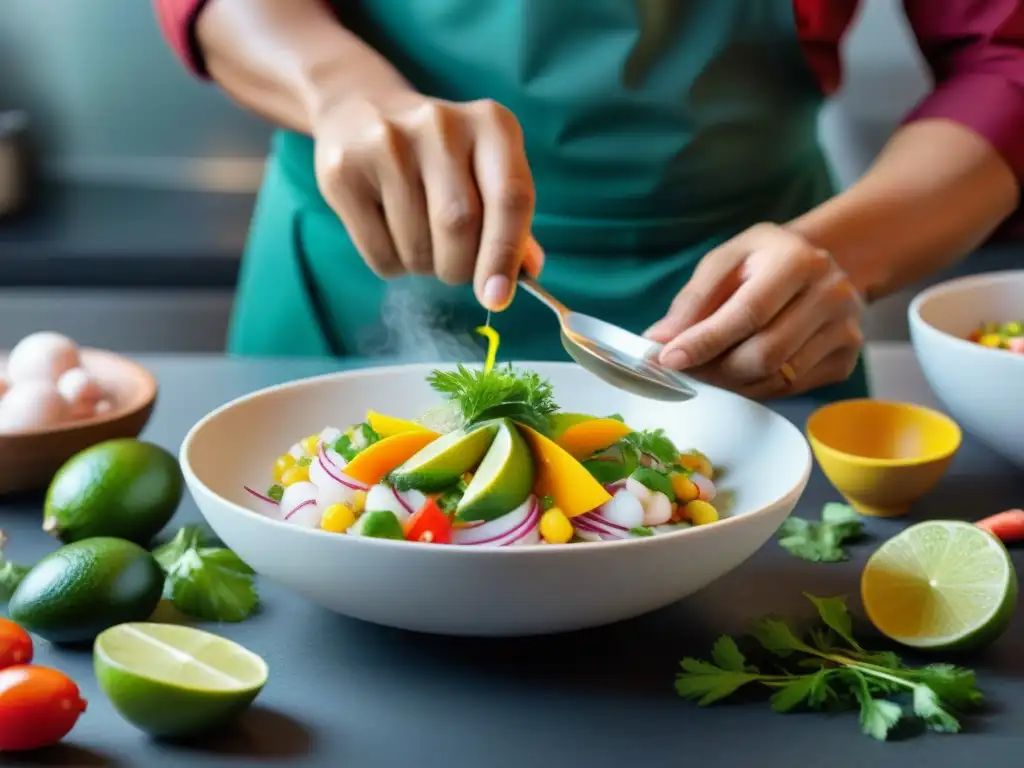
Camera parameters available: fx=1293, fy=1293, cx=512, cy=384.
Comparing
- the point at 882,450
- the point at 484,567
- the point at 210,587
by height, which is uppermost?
the point at 484,567

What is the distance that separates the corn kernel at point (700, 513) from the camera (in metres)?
1.10

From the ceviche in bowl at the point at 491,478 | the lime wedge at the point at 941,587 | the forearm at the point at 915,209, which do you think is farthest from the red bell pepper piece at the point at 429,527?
the forearm at the point at 915,209

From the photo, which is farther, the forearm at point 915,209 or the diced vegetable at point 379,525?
the forearm at point 915,209

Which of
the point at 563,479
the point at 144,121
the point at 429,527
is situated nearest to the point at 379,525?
the point at 429,527

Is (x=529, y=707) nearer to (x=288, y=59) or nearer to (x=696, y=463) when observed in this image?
(x=696, y=463)

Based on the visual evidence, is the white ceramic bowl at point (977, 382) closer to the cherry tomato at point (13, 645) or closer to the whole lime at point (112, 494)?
the whole lime at point (112, 494)

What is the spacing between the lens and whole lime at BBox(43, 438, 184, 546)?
1141 millimetres

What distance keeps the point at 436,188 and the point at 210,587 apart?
0.45 m

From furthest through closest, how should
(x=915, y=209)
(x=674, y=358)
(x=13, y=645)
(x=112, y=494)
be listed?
(x=915, y=209) → (x=674, y=358) → (x=112, y=494) → (x=13, y=645)

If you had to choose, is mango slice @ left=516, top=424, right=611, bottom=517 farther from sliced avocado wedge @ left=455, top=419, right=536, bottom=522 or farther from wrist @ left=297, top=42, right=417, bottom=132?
wrist @ left=297, top=42, right=417, bottom=132

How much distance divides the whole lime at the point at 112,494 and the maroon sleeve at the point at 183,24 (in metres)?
0.80

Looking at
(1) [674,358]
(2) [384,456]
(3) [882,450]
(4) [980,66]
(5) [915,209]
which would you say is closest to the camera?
(2) [384,456]

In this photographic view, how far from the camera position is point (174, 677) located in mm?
852

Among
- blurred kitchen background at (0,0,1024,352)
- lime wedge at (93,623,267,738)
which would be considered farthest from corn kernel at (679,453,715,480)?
blurred kitchen background at (0,0,1024,352)
